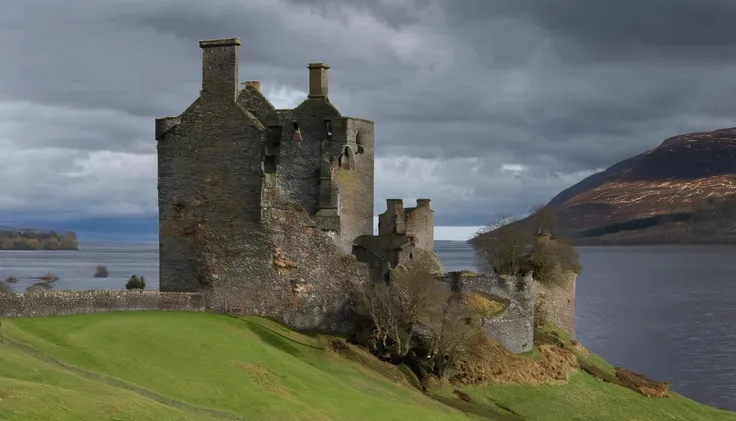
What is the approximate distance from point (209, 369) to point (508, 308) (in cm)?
1961

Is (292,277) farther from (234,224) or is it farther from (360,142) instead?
(360,142)

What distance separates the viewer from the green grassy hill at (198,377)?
24000 millimetres

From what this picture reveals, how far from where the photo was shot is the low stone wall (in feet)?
109

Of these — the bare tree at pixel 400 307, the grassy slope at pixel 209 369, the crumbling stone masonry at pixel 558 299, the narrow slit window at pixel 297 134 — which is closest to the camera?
the grassy slope at pixel 209 369

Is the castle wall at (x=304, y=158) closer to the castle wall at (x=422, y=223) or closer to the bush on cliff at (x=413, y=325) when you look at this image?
the bush on cliff at (x=413, y=325)

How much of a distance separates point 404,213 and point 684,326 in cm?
6548

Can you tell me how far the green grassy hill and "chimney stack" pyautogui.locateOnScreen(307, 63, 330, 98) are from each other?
43.3 ft

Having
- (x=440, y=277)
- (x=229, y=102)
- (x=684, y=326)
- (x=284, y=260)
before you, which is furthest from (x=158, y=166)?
(x=684, y=326)

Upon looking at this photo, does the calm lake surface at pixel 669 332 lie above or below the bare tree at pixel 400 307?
below

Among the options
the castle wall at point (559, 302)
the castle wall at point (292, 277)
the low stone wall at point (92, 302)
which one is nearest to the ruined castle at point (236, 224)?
the castle wall at point (292, 277)

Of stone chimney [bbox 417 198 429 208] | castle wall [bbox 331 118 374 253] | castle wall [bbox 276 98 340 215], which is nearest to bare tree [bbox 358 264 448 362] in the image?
castle wall [bbox 331 118 374 253]

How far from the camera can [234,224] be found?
4194cm

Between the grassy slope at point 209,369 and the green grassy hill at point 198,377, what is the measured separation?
0.04 meters

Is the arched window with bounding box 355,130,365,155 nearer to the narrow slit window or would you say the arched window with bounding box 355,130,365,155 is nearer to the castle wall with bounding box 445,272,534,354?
the narrow slit window
